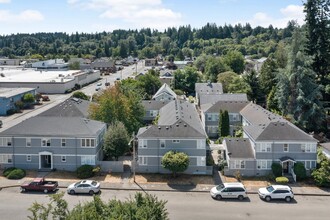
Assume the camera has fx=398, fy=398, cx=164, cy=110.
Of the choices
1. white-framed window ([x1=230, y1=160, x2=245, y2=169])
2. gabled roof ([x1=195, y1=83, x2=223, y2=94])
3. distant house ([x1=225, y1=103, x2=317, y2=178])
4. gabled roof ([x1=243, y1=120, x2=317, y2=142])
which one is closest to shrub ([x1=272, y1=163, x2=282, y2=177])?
distant house ([x1=225, y1=103, x2=317, y2=178])

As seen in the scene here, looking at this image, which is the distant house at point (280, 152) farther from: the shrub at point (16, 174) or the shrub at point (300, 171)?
the shrub at point (16, 174)

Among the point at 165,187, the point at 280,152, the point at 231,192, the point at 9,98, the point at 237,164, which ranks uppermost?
the point at 9,98

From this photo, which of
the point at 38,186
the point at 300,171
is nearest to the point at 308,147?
the point at 300,171

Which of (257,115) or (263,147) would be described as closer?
(263,147)

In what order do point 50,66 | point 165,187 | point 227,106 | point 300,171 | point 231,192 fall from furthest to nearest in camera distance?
point 50,66, point 227,106, point 300,171, point 165,187, point 231,192

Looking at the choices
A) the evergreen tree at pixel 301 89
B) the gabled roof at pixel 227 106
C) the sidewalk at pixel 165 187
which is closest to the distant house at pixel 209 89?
the gabled roof at pixel 227 106

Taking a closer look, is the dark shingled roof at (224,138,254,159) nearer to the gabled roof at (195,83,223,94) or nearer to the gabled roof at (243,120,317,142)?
the gabled roof at (243,120,317,142)

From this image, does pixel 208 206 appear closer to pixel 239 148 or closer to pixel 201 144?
pixel 201 144
